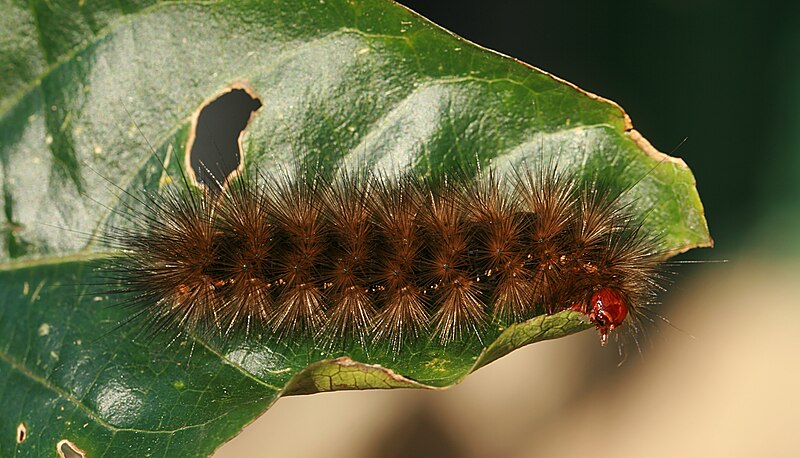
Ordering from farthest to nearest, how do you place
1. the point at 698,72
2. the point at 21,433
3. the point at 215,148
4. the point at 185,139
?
the point at 698,72 → the point at 215,148 → the point at 185,139 → the point at 21,433

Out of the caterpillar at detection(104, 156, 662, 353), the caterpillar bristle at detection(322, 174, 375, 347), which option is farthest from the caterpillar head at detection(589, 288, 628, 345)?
the caterpillar bristle at detection(322, 174, 375, 347)

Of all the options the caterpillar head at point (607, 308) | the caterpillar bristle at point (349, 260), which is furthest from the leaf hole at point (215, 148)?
the caterpillar head at point (607, 308)

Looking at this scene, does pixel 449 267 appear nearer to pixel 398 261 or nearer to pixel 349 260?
pixel 398 261

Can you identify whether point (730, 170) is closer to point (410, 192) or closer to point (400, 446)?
point (400, 446)

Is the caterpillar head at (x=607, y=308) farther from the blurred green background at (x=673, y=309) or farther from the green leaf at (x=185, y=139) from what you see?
the blurred green background at (x=673, y=309)

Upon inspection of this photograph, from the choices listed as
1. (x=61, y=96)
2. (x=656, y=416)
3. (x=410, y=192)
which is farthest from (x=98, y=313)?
(x=656, y=416)

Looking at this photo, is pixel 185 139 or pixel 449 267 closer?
pixel 185 139

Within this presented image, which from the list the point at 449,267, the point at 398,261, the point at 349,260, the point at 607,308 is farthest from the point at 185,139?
the point at 607,308

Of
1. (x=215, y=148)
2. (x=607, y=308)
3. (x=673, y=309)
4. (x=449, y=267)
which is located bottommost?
(x=673, y=309)
